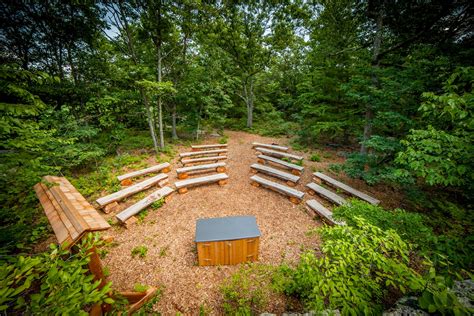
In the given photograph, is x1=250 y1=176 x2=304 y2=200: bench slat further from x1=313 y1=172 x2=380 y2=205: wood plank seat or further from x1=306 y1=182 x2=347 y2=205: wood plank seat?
x1=313 y1=172 x2=380 y2=205: wood plank seat

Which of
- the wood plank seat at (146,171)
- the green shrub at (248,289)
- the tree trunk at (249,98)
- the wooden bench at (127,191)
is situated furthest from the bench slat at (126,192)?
the tree trunk at (249,98)

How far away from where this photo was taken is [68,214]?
113 inches

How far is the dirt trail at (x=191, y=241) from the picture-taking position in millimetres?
3131

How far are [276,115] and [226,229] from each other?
535 inches

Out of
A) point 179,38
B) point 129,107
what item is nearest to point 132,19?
point 179,38

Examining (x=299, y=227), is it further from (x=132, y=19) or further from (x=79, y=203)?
(x=132, y=19)

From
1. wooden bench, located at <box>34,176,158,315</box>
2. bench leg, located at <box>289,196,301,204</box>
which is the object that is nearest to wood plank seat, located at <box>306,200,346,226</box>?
bench leg, located at <box>289,196,301,204</box>

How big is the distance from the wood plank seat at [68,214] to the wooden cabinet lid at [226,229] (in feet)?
5.65

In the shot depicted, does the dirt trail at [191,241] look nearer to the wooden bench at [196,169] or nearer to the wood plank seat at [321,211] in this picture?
the wood plank seat at [321,211]

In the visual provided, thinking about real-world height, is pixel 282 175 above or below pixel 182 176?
above

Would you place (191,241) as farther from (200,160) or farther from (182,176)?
(200,160)

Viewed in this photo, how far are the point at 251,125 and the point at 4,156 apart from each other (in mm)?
14445

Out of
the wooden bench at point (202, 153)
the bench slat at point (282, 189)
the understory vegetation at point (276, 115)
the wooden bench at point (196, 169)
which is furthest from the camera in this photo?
the wooden bench at point (202, 153)

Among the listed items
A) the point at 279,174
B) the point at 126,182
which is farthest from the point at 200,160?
the point at 279,174
